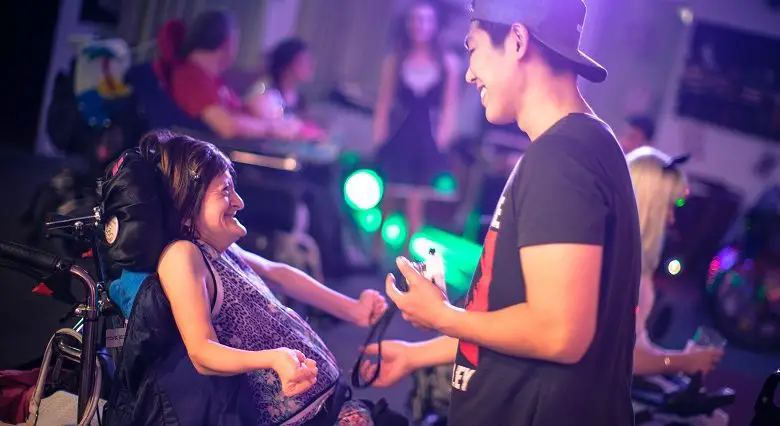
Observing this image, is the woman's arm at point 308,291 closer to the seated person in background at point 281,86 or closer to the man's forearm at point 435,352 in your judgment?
the man's forearm at point 435,352

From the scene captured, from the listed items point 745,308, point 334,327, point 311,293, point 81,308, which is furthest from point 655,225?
point 745,308

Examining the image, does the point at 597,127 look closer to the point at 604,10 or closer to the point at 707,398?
the point at 707,398

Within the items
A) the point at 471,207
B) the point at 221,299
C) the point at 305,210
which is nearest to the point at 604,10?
the point at 471,207

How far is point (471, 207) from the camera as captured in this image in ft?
29.9

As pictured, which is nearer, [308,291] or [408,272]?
[408,272]

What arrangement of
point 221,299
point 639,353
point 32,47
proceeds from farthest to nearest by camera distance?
point 32,47, point 639,353, point 221,299

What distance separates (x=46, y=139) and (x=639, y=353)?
22.9ft

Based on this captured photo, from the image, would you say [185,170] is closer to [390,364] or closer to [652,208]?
[390,364]

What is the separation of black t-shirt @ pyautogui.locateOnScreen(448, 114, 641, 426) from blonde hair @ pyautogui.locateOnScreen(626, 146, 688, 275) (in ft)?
6.83

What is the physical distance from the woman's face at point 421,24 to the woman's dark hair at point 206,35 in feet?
6.00

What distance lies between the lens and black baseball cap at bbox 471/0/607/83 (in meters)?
1.67

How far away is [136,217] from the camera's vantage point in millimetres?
Answer: 2031

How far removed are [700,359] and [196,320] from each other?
2446mm

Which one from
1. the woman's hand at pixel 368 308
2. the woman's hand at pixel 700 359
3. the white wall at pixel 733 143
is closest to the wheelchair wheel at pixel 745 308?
the woman's hand at pixel 700 359
